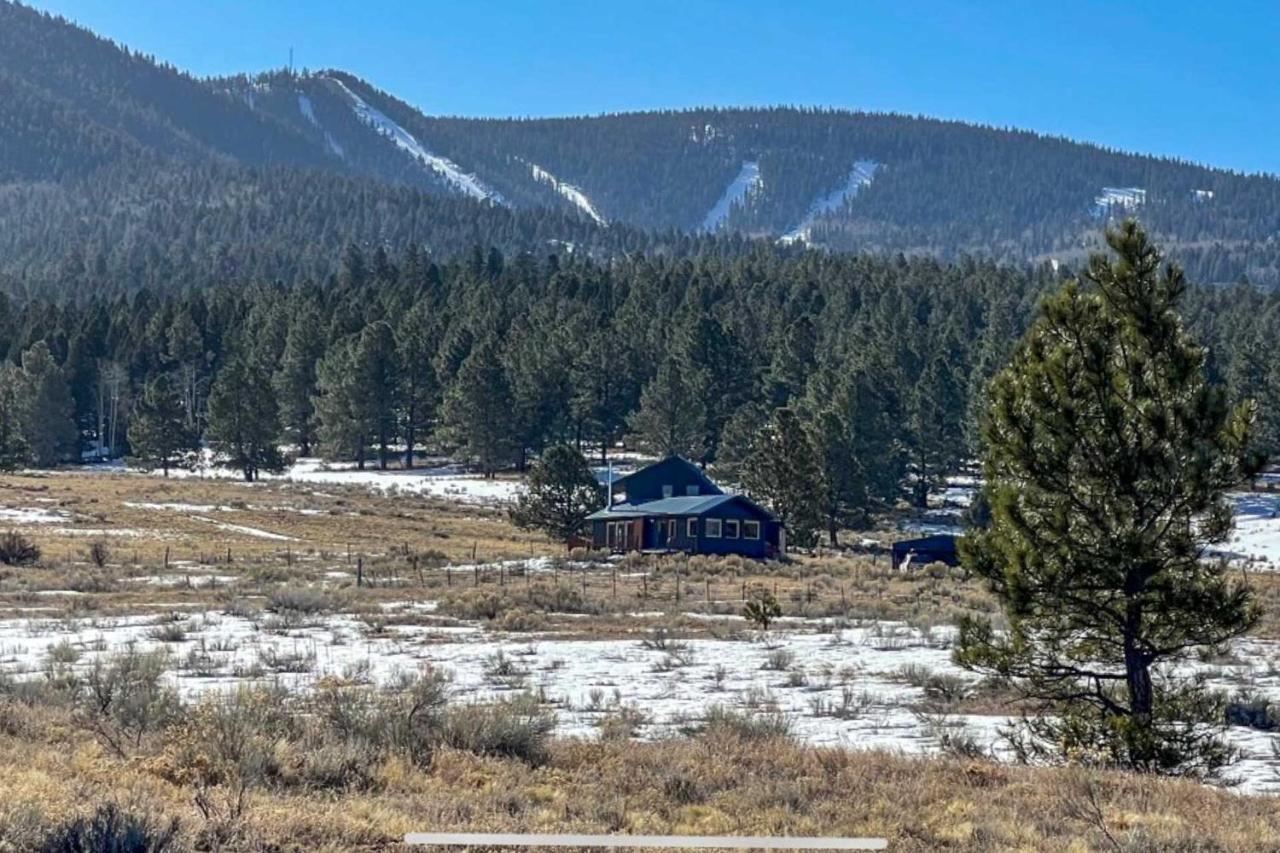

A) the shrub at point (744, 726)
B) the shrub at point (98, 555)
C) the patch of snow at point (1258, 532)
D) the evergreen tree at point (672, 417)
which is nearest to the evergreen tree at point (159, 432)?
the evergreen tree at point (672, 417)

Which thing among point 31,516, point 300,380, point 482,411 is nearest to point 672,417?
point 482,411

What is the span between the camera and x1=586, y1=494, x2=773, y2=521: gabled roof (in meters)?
61.8

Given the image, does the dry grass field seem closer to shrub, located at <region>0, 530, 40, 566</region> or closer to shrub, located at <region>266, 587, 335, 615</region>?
shrub, located at <region>266, 587, 335, 615</region>

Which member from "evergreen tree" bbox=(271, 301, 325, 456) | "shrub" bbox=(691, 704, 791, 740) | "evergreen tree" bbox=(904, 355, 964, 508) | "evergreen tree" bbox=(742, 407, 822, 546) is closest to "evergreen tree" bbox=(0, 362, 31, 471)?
"evergreen tree" bbox=(271, 301, 325, 456)

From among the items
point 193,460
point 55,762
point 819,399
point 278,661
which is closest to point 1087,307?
point 55,762

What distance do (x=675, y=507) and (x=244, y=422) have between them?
33.2m

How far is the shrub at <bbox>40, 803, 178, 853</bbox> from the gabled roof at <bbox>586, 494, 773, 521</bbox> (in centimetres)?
5391

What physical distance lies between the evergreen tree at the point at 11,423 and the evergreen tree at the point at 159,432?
6.58 metres

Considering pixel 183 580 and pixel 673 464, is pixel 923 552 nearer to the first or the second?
Answer: pixel 673 464

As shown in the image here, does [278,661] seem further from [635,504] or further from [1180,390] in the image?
[635,504]

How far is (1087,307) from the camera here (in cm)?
1412

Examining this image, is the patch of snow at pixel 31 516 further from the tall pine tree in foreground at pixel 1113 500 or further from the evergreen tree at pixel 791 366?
the evergreen tree at pixel 791 366

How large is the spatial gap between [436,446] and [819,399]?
2800cm

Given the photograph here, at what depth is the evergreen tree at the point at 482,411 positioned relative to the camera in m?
88.4
